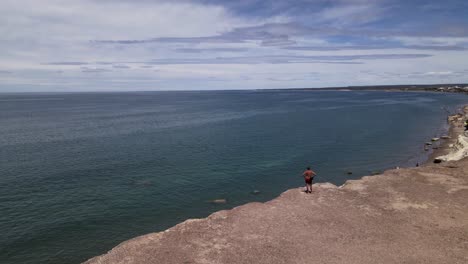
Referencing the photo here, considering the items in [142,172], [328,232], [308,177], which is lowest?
[142,172]

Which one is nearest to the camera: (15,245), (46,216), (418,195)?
(15,245)

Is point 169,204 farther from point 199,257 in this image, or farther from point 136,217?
point 199,257

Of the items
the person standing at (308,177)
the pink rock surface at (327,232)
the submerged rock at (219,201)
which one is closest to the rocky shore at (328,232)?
the pink rock surface at (327,232)

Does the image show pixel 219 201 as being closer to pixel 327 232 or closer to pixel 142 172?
pixel 142 172

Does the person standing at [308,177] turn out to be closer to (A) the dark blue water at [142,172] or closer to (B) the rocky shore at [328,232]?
(B) the rocky shore at [328,232]

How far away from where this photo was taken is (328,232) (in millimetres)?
→ 24219

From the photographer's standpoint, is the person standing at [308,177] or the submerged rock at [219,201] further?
the submerged rock at [219,201]

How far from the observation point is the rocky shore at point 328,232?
2125 centimetres

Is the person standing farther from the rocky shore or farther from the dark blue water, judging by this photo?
the dark blue water

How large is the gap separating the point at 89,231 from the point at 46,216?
613 cm

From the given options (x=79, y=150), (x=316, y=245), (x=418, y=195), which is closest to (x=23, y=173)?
(x=79, y=150)

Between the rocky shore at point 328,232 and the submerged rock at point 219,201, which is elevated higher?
the rocky shore at point 328,232

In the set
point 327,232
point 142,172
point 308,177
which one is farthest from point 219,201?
point 327,232

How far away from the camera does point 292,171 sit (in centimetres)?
4981
